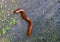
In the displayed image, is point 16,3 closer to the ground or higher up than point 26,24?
higher up

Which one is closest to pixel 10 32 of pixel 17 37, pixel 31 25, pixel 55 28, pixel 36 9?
pixel 17 37

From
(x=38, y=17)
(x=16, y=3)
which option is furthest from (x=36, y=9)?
(x=16, y=3)

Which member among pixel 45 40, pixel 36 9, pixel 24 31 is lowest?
pixel 45 40

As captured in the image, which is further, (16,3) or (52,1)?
(52,1)

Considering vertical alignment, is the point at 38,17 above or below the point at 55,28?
above

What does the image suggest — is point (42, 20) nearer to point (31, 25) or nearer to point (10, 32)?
point (31, 25)

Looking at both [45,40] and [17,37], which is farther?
[45,40]

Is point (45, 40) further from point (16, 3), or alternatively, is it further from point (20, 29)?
point (16, 3)
